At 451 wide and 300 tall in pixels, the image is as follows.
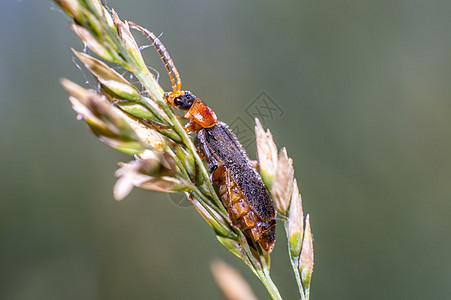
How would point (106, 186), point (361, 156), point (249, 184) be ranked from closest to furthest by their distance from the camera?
point (249, 184), point (361, 156), point (106, 186)

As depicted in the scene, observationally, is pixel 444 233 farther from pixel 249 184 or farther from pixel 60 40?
pixel 60 40

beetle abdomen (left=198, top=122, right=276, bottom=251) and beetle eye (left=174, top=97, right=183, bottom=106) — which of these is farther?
beetle eye (left=174, top=97, right=183, bottom=106)

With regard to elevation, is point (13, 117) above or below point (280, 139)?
above

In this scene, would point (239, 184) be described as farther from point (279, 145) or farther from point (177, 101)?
point (279, 145)

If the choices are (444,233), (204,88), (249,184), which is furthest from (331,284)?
(204,88)

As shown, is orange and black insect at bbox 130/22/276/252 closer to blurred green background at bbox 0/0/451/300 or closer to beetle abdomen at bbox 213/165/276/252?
beetle abdomen at bbox 213/165/276/252

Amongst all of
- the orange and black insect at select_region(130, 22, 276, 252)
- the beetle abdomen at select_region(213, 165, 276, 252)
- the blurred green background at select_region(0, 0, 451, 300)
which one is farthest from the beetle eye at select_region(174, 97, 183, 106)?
the blurred green background at select_region(0, 0, 451, 300)

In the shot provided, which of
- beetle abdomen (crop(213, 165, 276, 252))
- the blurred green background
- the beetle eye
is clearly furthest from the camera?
the blurred green background
